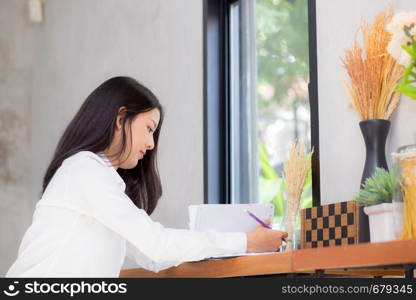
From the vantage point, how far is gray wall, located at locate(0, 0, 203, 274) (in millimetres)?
3209

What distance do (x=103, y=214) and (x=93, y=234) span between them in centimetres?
12

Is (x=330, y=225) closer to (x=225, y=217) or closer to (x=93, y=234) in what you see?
(x=225, y=217)

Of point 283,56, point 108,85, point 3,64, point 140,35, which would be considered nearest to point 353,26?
point 283,56

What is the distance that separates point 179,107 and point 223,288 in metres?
2.01

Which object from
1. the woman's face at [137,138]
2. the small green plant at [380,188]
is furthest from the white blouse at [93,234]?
the small green plant at [380,188]

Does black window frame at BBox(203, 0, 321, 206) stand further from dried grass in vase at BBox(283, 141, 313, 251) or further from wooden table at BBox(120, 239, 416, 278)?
wooden table at BBox(120, 239, 416, 278)

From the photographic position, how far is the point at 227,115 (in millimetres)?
3133

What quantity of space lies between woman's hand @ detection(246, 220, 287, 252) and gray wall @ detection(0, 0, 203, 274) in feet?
3.50

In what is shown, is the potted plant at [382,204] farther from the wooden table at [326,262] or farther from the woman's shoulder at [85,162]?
the woman's shoulder at [85,162]

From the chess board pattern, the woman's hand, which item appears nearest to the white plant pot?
the chess board pattern

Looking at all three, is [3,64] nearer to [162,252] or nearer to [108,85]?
[108,85]

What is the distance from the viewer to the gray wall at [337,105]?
7.43 ft

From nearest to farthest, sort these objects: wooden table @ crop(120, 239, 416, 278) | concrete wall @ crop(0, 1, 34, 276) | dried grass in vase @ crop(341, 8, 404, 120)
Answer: wooden table @ crop(120, 239, 416, 278), dried grass in vase @ crop(341, 8, 404, 120), concrete wall @ crop(0, 1, 34, 276)

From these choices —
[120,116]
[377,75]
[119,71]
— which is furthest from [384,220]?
[119,71]
